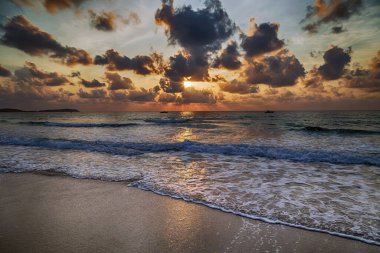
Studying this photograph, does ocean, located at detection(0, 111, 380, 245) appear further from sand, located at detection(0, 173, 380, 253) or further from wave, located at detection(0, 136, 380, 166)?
sand, located at detection(0, 173, 380, 253)

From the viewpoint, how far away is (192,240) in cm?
429

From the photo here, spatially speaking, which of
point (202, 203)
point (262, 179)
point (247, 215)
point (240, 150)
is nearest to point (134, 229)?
point (202, 203)

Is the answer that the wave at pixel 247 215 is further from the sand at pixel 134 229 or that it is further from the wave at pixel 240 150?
the wave at pixel 240 150

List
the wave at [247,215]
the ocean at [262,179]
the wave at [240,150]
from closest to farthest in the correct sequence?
the wave at [247,215], the ocean at [262,179], the wave at [240,150]

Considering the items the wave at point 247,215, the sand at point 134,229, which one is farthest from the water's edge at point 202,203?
the sand at point 134,229

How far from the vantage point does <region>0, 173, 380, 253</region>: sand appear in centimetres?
410

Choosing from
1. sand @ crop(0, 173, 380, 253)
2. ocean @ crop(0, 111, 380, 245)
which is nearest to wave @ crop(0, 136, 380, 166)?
ocean @ crop(0, 111, 380, 245)

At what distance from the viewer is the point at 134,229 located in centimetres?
476

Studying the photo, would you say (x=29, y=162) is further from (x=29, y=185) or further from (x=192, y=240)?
(x=192, y=240)

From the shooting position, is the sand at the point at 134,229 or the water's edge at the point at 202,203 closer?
the sand at the point at 134,229

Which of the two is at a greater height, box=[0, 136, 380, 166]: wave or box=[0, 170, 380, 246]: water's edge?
box=[0, 170, 380, 246]: water's edge

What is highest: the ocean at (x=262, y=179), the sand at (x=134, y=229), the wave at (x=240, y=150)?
the sand at (x=134, y=229)

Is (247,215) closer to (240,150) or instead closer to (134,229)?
(134,229)

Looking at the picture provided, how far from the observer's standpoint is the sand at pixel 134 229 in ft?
13.4
